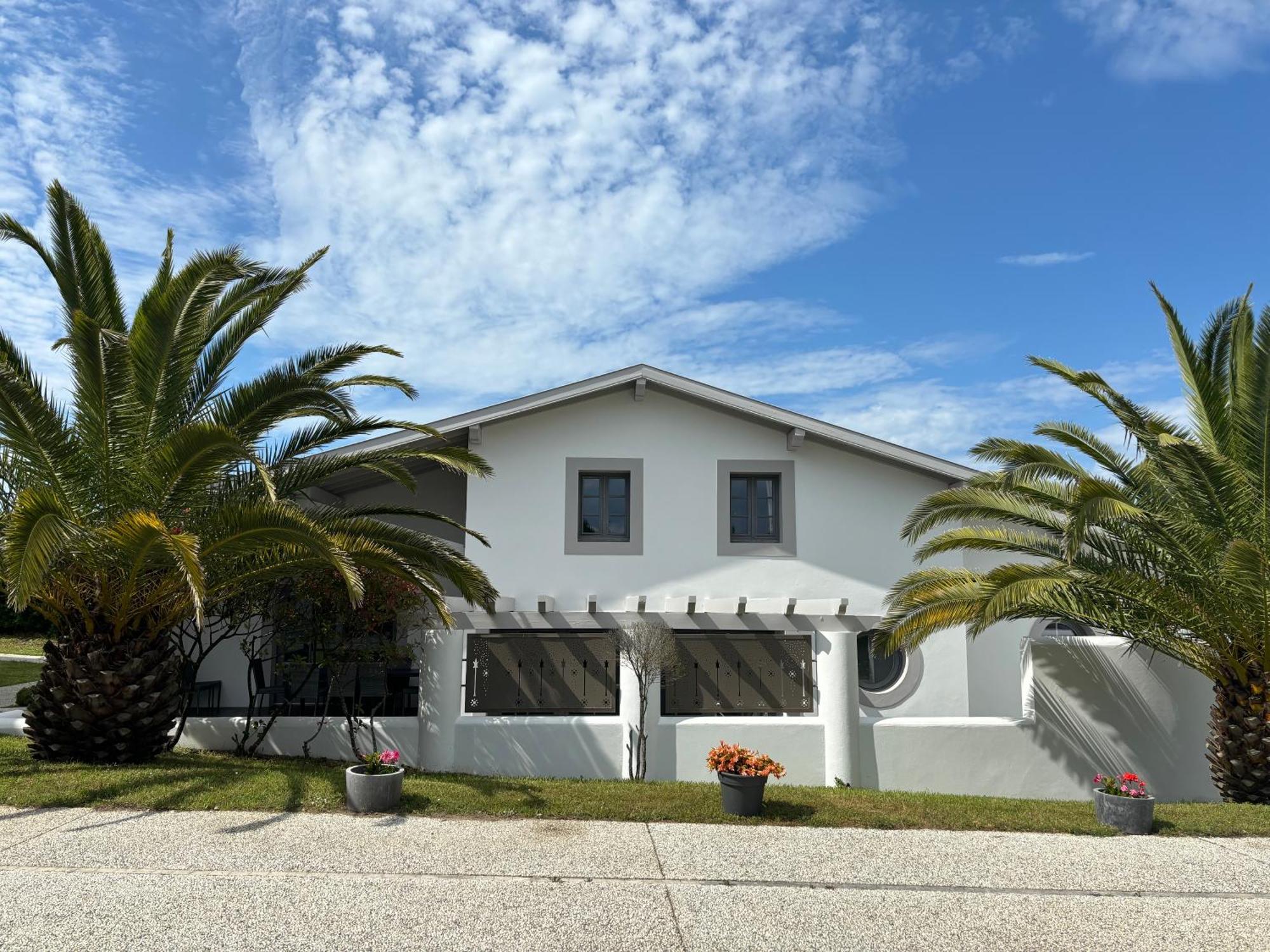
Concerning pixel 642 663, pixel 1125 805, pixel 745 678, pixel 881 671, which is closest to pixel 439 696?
pixel 642 663

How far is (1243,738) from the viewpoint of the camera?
35.3 ft

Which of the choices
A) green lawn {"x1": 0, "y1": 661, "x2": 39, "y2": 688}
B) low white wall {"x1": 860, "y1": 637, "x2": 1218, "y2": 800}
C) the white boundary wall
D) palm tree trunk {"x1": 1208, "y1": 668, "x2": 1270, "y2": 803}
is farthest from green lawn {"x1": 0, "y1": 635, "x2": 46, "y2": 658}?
palm tree trunk {"x1": 1208, "y1": 668, "x2": 1270, "y2": 803}

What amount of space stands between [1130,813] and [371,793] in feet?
23.8

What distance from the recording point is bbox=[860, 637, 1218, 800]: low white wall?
468 inches

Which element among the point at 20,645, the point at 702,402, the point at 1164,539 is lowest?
the point at 20,645

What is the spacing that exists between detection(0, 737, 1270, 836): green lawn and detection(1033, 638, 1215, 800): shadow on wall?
1.47m

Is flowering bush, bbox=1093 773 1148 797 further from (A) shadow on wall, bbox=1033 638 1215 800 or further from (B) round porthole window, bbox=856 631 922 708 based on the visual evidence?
(B) round porthole window, bbox=856 631 922 708

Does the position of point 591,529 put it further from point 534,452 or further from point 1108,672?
point 1108,672

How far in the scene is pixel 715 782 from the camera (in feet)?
38.0

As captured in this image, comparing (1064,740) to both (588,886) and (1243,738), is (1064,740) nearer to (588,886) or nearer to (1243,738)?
(1243,738)

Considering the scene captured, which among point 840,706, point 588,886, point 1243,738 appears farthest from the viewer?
point 840,706

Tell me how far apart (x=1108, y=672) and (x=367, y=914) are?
997cm

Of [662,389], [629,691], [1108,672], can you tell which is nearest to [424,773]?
[629,691]

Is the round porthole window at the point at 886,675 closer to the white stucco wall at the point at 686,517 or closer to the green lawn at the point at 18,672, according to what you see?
the white stucco wall at the point at 686,517
